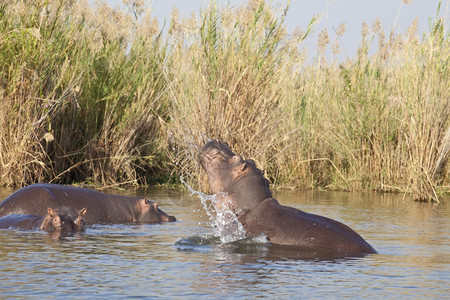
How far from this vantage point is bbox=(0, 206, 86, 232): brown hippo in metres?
7.91

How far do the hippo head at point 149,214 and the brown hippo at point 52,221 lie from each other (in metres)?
1.24

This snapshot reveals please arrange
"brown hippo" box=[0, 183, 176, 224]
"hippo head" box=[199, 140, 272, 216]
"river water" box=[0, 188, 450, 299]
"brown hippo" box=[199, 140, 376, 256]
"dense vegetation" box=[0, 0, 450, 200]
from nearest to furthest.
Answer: "river water" box=[0, 188, 450, 299], "brown hippo" box=[199, 140, 376, 256], "hippo head" box=[199, 140, 272, 216], "brown hippo" box=[0, 183, 176, 224], "dense vegetation" box=[0, 0, 450, 200]

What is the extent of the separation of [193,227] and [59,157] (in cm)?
436

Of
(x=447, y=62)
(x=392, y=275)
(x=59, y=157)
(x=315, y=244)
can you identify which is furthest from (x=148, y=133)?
(x=392, y=275)

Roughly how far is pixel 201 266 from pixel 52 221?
2390 mm

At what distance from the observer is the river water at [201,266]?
5.15 metres

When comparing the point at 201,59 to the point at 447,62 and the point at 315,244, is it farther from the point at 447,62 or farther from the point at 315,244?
the point at 315,244

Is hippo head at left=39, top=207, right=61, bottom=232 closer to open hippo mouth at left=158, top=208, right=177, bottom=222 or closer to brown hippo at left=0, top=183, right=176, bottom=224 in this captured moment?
brown hippo at left=0, top=183, right=176, bottom=224

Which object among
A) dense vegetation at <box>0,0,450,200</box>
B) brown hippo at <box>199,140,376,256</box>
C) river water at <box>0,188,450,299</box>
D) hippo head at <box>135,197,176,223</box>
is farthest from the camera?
dense vegetation at <box>0,0,450,200</box>

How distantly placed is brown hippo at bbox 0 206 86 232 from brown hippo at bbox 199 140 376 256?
142 cm

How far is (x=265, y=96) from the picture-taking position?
36.7ft

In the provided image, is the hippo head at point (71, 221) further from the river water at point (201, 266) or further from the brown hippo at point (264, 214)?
the brown hippo at point (264, 214)

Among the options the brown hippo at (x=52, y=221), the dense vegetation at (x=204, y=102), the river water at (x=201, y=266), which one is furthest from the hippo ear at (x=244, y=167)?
the dense vegetation at (x=204, y=102)

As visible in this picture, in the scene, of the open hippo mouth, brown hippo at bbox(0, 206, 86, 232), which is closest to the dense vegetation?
the open hippo mouth
